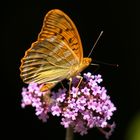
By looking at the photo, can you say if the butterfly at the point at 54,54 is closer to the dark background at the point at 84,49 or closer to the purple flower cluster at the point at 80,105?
the purple flower cluster at the point at 80,105

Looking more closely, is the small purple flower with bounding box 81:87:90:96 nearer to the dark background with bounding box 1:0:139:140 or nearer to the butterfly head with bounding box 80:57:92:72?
the butterfly head with bounding box 80:57:92:72

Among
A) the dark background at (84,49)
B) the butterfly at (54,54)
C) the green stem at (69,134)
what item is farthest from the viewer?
the dark background at (84,49)

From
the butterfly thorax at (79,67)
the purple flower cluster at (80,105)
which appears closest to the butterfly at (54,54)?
the butterfly thorax at (79,67)

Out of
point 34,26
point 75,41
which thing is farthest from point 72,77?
point 34,26

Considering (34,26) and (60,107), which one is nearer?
(60,107)

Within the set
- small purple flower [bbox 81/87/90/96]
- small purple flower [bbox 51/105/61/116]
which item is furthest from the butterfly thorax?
small purple flower [bbox 51/105/61/116]
